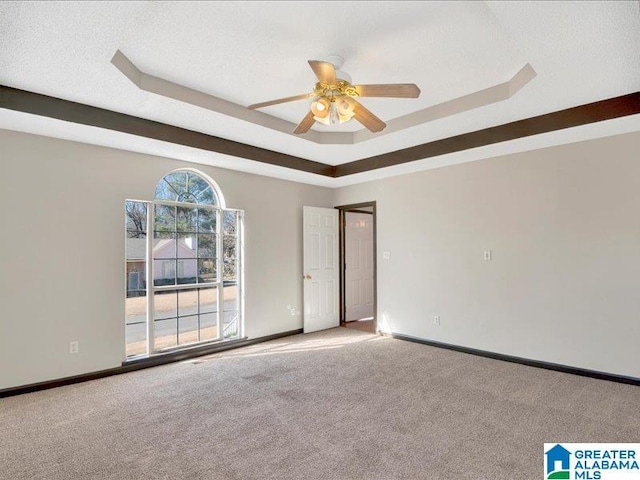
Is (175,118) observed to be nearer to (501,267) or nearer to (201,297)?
(201,297)

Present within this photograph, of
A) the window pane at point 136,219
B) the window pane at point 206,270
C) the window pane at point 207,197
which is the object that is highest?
the window pane at point 207,197

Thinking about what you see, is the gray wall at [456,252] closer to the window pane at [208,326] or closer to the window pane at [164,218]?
the window pane at [164,218]

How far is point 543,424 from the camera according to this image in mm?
2582

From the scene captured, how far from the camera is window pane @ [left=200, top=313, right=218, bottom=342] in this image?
4598 mm

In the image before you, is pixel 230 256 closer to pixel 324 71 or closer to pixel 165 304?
pixel 165 304

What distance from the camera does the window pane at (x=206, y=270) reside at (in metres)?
4.58

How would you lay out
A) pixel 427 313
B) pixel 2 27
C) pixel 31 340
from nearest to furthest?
pixel 2 27, pixel 31 340, pixel 427 313

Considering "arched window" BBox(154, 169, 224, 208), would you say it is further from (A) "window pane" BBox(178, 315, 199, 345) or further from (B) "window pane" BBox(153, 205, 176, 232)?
(A) "window pane" BBox(178, 315, 199, 345)

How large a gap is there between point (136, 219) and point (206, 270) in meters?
1.08

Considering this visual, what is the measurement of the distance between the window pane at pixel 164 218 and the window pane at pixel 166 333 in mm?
1140

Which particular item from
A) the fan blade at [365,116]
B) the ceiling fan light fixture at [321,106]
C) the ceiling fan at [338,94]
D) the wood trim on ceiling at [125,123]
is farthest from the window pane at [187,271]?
the fan blade at [365,116]

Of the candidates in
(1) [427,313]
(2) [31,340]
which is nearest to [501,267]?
(1) [427,313]

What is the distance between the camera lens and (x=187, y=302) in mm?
4430

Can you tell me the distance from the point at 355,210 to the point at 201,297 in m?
3.20
